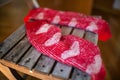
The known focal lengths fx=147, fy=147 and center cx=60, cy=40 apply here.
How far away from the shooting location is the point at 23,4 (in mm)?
1137

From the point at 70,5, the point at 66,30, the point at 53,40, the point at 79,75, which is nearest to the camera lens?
the point at 79,75

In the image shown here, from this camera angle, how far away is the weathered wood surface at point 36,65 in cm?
54

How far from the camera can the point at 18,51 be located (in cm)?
63

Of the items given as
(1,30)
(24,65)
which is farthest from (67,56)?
(1,30)

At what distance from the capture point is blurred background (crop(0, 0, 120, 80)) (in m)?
Answer: 1.02

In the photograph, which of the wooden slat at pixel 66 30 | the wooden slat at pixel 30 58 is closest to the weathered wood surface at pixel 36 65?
the wooden slat at pixel 30 58

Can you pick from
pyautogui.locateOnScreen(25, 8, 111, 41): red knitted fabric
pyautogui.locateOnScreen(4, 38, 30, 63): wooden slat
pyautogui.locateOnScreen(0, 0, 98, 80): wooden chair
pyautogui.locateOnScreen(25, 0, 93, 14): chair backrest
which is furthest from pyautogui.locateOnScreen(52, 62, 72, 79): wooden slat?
pyautogui.locateOnScreen(25, 0, 93, 14): chair backrest

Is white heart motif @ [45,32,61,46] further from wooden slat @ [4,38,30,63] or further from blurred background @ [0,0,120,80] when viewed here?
blurred background @ [0,0,120,80]

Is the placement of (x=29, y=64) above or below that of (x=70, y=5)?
above

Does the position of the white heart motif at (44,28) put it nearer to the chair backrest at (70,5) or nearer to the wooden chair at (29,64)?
the wooden chair at (29,64)

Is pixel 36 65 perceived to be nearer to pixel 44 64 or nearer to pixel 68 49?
pixel 44 64

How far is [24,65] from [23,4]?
0.70 meters

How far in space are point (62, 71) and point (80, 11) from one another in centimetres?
105

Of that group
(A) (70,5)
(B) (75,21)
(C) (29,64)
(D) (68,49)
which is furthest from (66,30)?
(A) (70,5)
